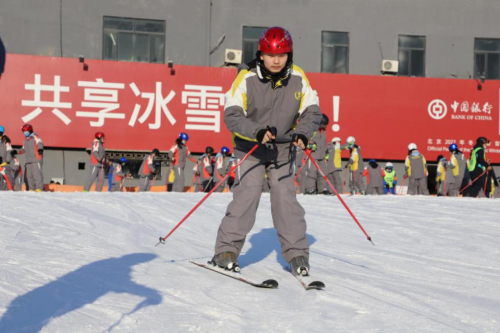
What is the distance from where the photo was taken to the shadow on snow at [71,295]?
10.9 feet

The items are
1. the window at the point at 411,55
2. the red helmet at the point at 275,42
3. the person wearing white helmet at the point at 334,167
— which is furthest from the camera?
the window at the point at 411,55

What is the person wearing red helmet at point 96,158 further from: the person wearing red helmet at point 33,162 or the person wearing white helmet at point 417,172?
the person wearing white helmet at point 417,172

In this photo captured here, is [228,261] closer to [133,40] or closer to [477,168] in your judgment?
[477,168]

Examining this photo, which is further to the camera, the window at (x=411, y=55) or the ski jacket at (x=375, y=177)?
the window at (x=411, y=55)

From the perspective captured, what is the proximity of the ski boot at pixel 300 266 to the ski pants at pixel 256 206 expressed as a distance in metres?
0.03

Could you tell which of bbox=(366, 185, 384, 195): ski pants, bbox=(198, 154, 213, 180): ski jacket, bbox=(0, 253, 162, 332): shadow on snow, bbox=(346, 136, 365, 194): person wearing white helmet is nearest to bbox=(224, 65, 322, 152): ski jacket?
bbox=(0, 253, 162, 332): shadow on snow

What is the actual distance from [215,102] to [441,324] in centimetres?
1900

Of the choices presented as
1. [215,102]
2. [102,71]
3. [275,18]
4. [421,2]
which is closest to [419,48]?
[421,2]

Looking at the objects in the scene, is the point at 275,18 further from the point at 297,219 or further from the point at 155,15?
the point at 297,219

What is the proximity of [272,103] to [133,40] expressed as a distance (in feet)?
61.3

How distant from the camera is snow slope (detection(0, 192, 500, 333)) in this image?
3.52 metres

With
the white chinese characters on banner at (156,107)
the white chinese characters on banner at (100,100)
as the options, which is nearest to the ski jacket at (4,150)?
the white chinese characters on banner at (100,100)

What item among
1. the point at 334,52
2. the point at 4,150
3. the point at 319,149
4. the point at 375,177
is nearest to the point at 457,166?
the point at 375,177

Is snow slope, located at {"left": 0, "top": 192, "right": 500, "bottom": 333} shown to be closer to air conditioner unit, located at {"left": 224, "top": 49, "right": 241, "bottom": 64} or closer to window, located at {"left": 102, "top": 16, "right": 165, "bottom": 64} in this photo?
air conditioner unit, located at {"left": 224, "top": 49, "right": 241, "bottom": 64}
